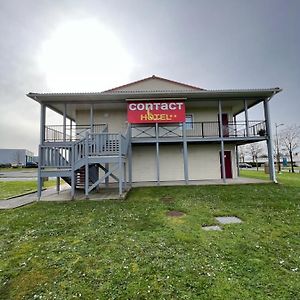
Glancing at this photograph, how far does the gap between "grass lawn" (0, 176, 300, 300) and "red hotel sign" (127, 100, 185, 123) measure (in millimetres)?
7045

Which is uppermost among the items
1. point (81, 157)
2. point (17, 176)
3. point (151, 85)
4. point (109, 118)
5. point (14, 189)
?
point (151, 85)

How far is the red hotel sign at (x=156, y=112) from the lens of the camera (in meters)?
13.0

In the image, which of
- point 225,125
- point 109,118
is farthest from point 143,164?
point 225,125

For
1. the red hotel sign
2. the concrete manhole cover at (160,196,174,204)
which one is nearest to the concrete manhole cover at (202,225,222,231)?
the concrete manhole cover at (160,196,174,204)

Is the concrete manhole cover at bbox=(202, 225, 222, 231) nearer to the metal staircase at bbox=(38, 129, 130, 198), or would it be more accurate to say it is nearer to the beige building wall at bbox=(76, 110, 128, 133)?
the metal staircase at bbox=(38, 129, 130, 198)

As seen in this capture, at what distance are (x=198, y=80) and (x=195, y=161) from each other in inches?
462

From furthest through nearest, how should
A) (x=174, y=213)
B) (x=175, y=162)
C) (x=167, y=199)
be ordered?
(x=175, y=162)
(x=167, y=199)
(x=174, y=213)

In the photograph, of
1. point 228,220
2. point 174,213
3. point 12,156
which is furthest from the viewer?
point 12,156

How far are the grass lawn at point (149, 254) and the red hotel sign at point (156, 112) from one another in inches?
277

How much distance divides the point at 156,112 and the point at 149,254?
1023cm

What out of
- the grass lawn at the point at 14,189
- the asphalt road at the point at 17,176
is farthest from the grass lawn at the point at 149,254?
the asphalt road at the point at 17,176

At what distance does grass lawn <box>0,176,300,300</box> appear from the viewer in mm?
2791

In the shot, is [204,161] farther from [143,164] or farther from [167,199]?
[167,199]

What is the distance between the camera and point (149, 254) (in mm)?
3861
